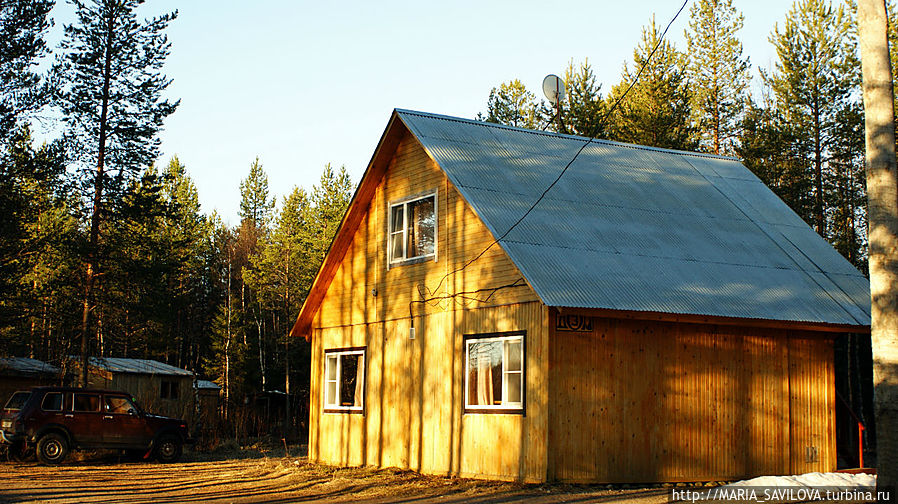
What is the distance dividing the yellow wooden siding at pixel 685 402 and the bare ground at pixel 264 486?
80 cm

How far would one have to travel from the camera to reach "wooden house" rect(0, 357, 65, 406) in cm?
2772

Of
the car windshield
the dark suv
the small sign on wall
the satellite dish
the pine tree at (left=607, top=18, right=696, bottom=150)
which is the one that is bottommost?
the dark suv

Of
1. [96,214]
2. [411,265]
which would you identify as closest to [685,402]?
[411,265]

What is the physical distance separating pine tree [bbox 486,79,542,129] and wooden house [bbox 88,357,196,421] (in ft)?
61.7

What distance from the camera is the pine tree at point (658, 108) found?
3531cm

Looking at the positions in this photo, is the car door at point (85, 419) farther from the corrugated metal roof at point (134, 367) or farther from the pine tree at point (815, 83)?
the pine tree at point (815, 83)

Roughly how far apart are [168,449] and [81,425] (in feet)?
8.33

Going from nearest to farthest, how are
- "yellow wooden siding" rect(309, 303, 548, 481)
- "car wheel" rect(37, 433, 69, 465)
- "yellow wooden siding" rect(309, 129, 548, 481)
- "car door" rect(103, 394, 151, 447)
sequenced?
"yellow wooden siding" rect(309, 303, 548, 481)
"yellow wooden siding" rect(309, 129, 548, 481)
"car wheel" rect(37, 433, 69, 465)
"car door" rect(103, 394, 151, 447)

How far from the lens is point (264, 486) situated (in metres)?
16.7

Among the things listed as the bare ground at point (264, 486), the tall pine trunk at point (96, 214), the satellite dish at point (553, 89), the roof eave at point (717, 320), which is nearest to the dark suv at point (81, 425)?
the bare ground at point (264, 486)

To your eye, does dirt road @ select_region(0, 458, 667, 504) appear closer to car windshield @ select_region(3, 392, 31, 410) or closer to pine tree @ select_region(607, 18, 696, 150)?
car windshield @ select_region(3, 392, 31, 410)

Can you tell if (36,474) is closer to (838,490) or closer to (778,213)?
(838,490)

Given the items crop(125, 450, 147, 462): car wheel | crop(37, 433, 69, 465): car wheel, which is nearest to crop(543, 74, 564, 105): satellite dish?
crop(125, 450, 147, 462): car wheel

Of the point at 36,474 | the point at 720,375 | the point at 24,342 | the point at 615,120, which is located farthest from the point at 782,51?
the point at 24,342
